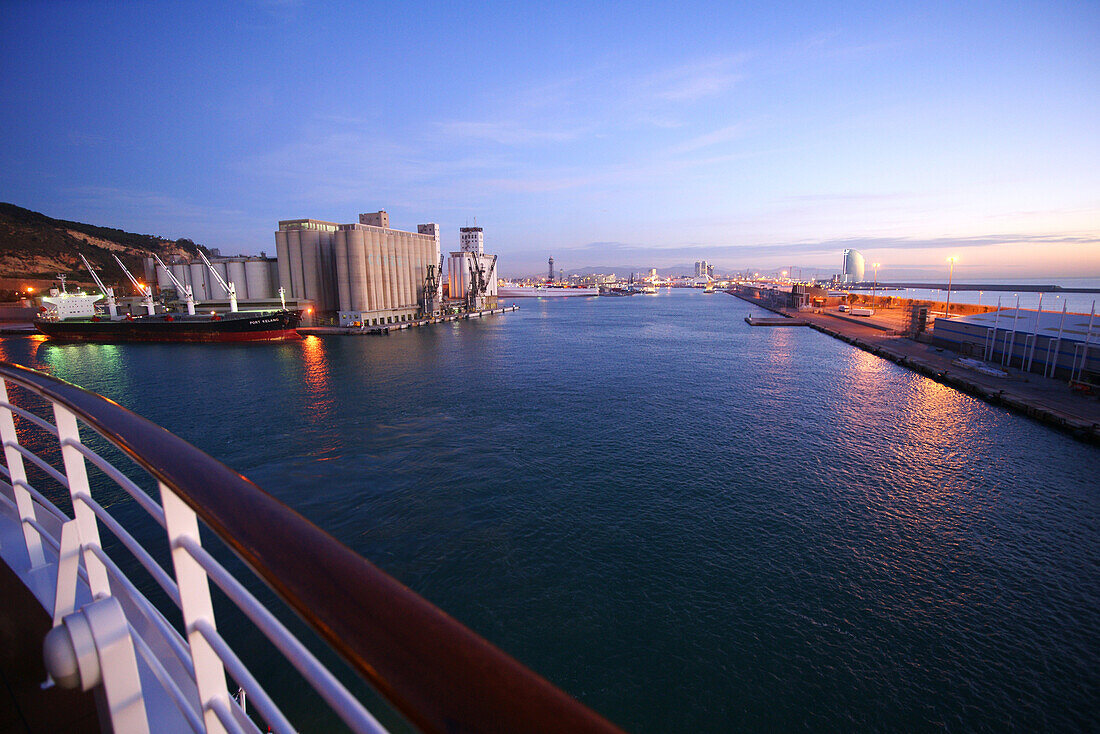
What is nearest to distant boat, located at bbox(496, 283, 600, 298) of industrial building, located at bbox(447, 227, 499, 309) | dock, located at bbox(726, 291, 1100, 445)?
industrial building, located at bbox(447, 227, 499, 309)

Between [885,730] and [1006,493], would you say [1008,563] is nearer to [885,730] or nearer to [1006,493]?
[1006,493]

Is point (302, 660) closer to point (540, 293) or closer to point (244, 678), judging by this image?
point (244, 678)

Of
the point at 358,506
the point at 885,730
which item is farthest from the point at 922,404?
the point at 358,506

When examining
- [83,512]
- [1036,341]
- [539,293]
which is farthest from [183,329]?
[539,293]

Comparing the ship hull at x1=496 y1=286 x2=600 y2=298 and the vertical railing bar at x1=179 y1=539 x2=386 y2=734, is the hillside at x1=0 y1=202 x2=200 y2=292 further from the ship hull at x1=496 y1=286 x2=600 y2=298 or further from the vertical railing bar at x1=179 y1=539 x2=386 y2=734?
the vertical railing bar at x1=179 y1=539 x2=386 y2=734

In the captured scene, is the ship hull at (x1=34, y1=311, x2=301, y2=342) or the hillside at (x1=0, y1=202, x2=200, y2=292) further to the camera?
the hillside at (x1=0, y1=202, x2=200, y2=292)

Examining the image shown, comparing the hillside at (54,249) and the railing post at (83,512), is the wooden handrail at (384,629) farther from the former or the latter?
the hillside at (54,249)
